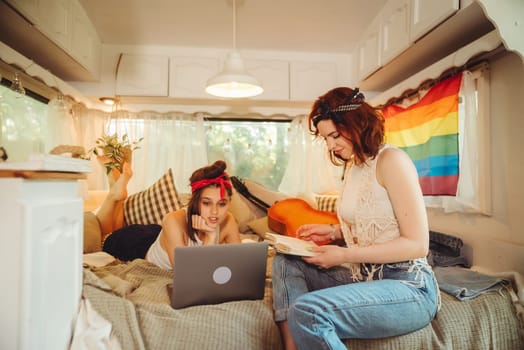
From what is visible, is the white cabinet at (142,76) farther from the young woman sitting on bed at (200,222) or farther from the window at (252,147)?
the young woman sitting on bed at (200,222)

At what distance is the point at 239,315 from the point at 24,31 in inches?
74.9

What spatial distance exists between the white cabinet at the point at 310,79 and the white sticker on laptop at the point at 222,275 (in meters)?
1.98

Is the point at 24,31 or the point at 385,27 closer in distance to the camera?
the point at 24,31

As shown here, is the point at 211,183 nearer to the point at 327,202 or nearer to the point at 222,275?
the point at 222,275

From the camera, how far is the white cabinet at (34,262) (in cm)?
75

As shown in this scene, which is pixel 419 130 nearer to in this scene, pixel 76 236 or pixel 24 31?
pixel 76 236

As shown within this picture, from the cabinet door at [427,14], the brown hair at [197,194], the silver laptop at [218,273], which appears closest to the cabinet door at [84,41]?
the brown hair at [197,194]

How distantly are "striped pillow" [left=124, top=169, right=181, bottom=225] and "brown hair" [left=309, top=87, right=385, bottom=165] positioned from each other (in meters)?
1.52

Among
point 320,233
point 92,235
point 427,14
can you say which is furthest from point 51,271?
point 427,14

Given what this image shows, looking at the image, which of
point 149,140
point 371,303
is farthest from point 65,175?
point 149,140

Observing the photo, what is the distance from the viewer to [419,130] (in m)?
2.12

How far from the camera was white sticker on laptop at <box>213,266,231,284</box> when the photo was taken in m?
1.18

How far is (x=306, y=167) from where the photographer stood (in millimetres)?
3148

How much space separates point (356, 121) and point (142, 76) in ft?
7.01
